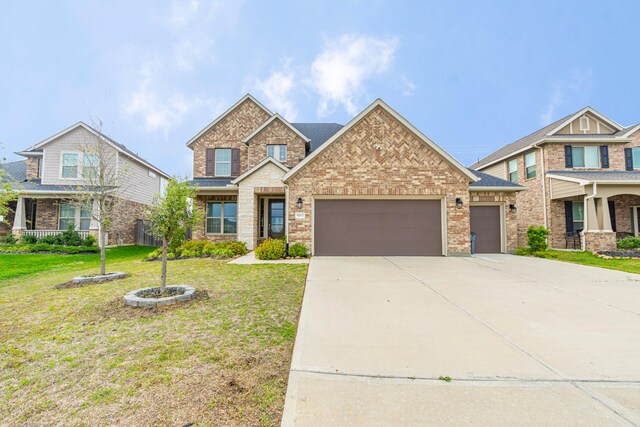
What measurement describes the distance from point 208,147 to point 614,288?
17282mm

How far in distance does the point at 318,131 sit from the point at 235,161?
5756mm

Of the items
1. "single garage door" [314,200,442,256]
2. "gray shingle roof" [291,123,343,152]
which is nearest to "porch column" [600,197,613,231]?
"single garage door" [314,200,442,256]

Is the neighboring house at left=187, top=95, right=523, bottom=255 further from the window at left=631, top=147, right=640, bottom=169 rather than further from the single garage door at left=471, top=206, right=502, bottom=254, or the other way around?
the window at left=631, top=147, right=640, bottom=169

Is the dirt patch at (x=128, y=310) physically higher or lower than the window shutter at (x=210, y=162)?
lower

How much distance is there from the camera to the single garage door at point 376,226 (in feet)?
38.0

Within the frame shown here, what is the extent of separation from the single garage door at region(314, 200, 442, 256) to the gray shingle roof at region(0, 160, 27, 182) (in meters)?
19.3

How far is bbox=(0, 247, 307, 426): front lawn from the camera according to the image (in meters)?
2.21

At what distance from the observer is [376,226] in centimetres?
1162

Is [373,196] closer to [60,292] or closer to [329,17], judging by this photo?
[60,292]

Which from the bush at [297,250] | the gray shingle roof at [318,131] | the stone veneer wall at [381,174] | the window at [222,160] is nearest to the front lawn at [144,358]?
the bush at [297,250]

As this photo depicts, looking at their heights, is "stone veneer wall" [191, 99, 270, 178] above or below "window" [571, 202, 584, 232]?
above

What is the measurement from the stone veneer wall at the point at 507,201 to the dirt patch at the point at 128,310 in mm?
12715

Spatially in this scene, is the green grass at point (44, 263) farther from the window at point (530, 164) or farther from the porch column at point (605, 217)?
the window at point (530, 164)

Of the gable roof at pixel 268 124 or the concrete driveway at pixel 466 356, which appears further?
the gable roof at pixel 268 124
